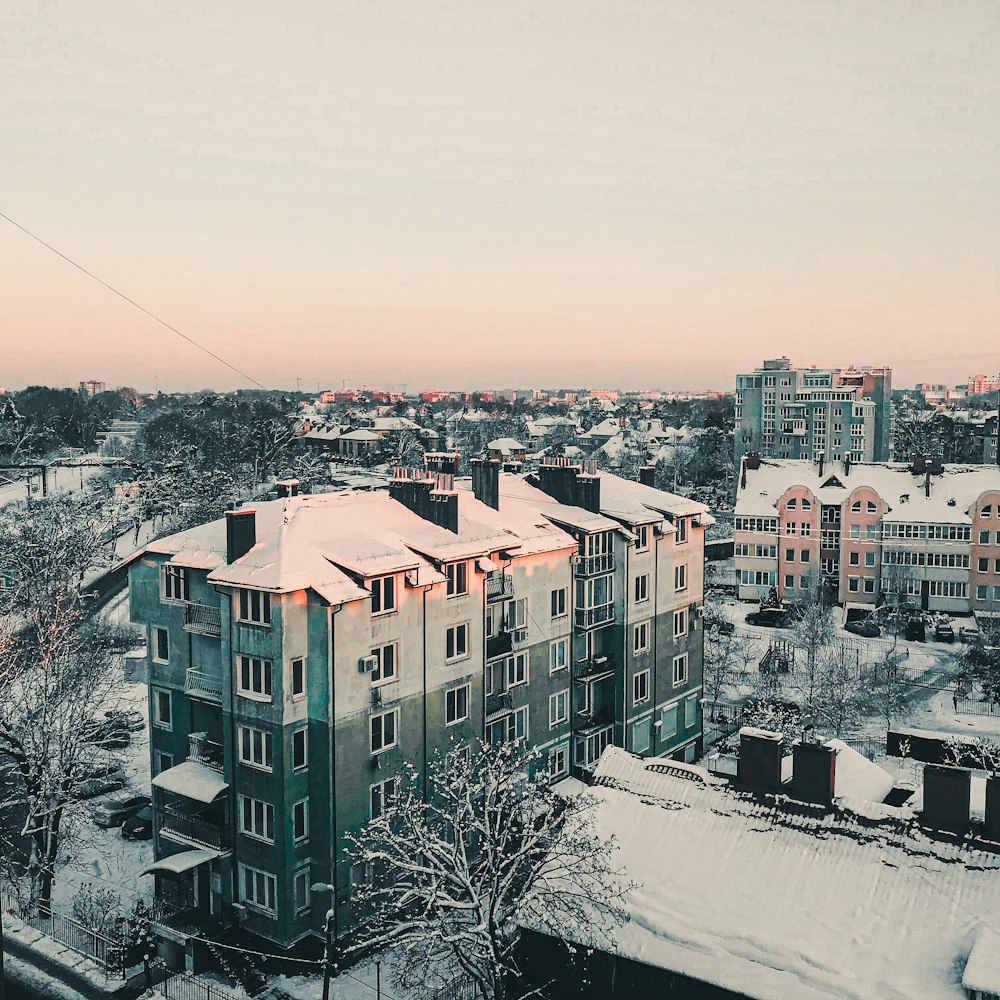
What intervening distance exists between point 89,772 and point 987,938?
81.4 ft

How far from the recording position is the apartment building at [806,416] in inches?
4341

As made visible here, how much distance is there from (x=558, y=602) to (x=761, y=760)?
31.4 ft

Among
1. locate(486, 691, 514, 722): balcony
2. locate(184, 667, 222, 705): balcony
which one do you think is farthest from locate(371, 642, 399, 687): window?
locate(486, 691, 514, 722): balcony

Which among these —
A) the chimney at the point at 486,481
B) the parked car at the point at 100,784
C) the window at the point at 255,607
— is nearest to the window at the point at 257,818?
the window at the point at 255,607

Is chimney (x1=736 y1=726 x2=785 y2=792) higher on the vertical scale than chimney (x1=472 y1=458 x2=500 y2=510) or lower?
lower

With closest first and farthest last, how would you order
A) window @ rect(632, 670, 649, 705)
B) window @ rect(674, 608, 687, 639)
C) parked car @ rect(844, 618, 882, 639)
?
1. window @ rect(632, 670, 649, 705)
2. window @ rect(674, 608, 687, 639)
3. parked car @ rect(844, 618, 882, 639)

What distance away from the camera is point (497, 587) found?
2848cm

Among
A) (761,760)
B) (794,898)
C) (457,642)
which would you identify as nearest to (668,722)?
(457,642)

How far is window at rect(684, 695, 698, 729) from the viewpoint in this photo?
3659 centimetres

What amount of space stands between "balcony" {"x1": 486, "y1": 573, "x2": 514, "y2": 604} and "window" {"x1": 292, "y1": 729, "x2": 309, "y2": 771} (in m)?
7.06

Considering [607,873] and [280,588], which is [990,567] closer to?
[607,873]

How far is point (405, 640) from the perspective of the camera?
25.2m

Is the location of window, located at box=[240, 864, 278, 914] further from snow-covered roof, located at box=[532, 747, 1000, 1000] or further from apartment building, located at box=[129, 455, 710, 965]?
snow-covered roof, located at box=[532, 747, 1000, 1000]

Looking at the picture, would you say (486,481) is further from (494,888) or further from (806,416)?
(806,416)
